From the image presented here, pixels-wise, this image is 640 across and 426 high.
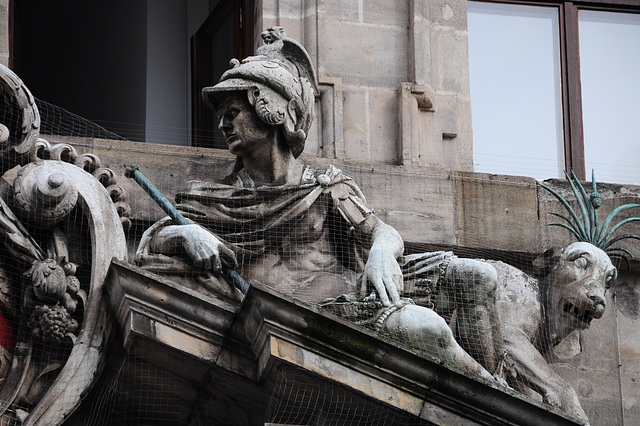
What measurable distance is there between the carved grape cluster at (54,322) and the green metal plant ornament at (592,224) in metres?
2.79

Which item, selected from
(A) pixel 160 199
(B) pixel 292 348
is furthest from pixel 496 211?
(B) pixel 292 348

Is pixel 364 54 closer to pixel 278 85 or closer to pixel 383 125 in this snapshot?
pixel 383 125

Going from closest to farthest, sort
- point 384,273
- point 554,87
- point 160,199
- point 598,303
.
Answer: point 384,273 → point 160,199 → point 598,303 → point 554,87

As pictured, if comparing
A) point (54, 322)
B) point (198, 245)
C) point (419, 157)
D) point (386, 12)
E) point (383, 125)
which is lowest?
point (54, 322)

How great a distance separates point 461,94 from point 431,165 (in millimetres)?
554

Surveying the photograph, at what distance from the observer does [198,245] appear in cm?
933

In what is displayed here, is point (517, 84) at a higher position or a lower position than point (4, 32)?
lower

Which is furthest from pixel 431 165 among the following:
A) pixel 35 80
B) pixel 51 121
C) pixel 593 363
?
pixel 35 80

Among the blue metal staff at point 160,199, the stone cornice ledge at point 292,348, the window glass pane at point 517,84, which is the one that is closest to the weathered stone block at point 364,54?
the window glass pane at point 517,84

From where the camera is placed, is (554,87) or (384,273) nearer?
(384,273)

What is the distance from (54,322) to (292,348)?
3.85 ft

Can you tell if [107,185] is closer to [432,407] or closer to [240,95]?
[240,95]

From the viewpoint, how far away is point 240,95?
984 centimetres

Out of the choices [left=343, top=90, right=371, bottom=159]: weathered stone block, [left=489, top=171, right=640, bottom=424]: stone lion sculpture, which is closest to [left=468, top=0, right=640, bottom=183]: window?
[left=343, top=90, right=371, bottom=159]: weathered stone block
